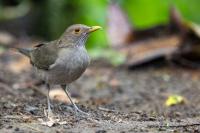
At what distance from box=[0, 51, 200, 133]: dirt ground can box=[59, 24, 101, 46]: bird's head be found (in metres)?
Answer: 0.72

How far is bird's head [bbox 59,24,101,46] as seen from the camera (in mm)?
6645

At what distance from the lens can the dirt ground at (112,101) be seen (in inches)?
213

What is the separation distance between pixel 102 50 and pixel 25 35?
3.09 meters

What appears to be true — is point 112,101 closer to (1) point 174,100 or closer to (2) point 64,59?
(1) point 174,100

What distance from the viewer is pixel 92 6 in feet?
41.7

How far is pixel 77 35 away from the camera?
6727mm

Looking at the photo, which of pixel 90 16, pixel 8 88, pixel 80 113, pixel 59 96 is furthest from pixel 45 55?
pixel 90 16

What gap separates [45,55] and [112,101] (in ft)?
5.77

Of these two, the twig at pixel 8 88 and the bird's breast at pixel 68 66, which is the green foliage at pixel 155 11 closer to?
the twig at pixel 8 88

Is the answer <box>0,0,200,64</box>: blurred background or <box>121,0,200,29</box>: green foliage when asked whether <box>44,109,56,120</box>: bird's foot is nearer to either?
<box>0,0,200,64</box>: blurred background

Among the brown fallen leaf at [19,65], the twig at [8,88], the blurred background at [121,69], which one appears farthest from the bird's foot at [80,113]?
the brown fallen leaf at [19,65]

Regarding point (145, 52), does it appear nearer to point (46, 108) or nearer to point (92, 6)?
point (92, 6)

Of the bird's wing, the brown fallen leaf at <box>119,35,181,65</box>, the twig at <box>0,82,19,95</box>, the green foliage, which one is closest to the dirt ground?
the twig at <box>0,82,19,95</box>

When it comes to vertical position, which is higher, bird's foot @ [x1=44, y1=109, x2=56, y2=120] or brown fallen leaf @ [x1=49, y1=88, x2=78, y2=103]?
brown fallen leaf @ [x1=49, y1=88, x2=78, y2=103]
